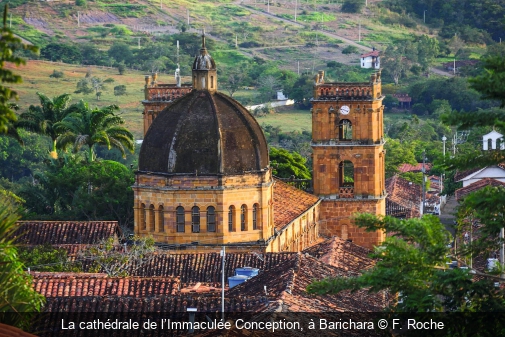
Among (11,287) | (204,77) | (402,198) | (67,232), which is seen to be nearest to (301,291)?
(204,77)

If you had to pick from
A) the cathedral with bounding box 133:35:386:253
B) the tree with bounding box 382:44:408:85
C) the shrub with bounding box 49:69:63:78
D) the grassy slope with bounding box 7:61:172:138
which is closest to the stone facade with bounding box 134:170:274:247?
the cathedral with bounding box 133:35:386:253

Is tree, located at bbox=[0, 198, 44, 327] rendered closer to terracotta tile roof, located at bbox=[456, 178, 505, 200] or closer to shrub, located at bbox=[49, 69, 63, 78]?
terracotta tile roof, located at bbox=[456, 178, 505, 200]

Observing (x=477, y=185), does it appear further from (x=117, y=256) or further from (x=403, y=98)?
(x=403, y=98)

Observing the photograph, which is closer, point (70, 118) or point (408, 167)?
point (70, 118)

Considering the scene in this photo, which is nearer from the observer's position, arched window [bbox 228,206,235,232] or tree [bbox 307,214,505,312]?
tree [bbox 307,214,505,312]

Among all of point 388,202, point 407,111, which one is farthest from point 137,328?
point 407,111

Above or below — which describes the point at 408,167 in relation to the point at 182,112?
below

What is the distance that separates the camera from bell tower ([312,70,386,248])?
76500mm

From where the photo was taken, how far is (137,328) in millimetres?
42031

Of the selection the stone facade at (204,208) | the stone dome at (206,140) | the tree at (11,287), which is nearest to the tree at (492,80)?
the tree at (11,287)

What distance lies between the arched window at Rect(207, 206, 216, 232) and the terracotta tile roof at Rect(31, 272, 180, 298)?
15.4m

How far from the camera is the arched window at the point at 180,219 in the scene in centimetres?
6488

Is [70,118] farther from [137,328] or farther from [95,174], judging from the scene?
[137,328]

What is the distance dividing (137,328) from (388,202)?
4836cm
